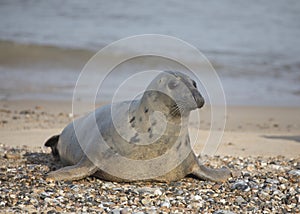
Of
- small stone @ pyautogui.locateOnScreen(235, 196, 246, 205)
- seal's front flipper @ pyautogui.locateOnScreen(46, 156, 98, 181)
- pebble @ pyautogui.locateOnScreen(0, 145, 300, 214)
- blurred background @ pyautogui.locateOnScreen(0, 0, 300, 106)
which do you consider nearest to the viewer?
pebble @ pyautogui.locateOnScreen(0, 145, 300, 214)

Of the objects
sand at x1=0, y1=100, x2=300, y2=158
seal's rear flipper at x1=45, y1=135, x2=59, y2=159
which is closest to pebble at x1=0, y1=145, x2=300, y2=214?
seal's rear flipper at x1=45, y1=135, x2=59, y2=159

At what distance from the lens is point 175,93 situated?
16.0ft

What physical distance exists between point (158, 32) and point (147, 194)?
49.4 ft

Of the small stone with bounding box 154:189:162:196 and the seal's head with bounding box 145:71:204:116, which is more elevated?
the seal's head with bounding box 145:71:204:116

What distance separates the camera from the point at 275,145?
24.5ft

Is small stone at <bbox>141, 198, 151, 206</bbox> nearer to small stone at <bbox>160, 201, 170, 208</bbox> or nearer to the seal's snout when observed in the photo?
small stone at <bbox>160, 201, 170, 208</bbox>

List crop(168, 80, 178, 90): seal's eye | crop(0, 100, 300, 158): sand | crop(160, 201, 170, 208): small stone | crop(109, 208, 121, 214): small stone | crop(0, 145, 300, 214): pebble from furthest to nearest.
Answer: crop(0, 100, 300, 158): sand
crop(168, 80, 178, 90): seal's eye
crop(160, 201, 170, 208): small stone
crop(0, 145, 300, 214): pebble
crop(109, 208, 121, 214): small stone

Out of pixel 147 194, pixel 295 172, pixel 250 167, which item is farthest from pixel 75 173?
pixel 295 172

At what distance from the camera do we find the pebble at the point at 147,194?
4422mm

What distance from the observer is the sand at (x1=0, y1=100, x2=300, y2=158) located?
24.0 feet

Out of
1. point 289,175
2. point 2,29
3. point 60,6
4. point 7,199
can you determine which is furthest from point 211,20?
point 7,199


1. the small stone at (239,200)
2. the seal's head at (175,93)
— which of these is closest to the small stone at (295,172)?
the small stone at (239,200)

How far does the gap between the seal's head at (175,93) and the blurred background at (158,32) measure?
629 cm

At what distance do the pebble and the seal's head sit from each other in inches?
27.6
